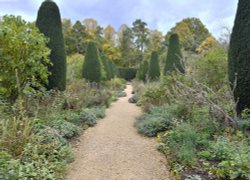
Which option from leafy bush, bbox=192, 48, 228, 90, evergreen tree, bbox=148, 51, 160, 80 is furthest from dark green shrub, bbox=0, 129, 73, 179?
evergreen tree, bbox=148, 51, 160, 80

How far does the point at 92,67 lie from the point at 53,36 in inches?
226

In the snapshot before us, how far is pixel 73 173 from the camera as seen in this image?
3.99m

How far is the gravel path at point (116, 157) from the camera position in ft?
13.1

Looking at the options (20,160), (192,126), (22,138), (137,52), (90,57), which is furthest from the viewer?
(137,52)

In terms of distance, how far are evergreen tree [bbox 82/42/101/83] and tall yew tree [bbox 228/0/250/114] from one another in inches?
351

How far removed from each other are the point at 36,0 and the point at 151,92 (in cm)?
526

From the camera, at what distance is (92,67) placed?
543 inches

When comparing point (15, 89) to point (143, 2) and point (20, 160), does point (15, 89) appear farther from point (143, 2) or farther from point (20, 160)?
point (143, 2)

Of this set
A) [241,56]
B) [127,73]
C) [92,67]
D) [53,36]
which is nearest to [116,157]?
[241,56]

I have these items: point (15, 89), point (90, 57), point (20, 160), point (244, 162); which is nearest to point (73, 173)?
point (20, 160)

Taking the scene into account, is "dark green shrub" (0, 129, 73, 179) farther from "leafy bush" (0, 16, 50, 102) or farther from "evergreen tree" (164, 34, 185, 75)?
"evergreen tree" (164, 34, 185, 75)

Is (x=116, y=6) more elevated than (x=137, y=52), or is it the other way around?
(x=137, y=52)

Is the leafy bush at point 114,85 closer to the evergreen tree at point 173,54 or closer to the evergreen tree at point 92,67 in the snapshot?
the evergreen tree at point 92,67

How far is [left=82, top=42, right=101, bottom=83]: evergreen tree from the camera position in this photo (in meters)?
13.8
